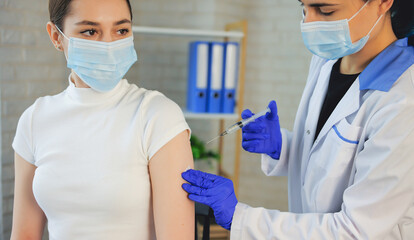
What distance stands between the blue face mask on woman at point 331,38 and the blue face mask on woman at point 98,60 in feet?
1.88

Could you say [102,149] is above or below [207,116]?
above

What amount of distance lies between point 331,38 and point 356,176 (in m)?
0.42

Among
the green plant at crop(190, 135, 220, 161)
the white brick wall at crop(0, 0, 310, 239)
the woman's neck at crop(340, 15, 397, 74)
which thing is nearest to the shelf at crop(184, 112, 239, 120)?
the green plant at crop(190, 135, 220, 161)

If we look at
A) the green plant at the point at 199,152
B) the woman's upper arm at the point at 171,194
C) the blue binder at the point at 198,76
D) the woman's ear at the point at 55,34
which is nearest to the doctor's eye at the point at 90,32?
the woman's ear at the point at 55,34

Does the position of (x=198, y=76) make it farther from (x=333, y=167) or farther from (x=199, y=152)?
(x=333, y=167)

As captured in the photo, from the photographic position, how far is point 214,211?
1153mm

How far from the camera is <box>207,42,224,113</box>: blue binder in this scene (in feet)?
7.96

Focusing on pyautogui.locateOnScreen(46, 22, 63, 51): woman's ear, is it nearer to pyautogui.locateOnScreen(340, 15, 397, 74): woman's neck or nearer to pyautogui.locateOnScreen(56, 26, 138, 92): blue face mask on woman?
pyautogui.locateOnScreen(56, 26, 138, 92): blue face mask on woman

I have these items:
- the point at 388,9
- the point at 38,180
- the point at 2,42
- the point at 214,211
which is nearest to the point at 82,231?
the point at 38,180

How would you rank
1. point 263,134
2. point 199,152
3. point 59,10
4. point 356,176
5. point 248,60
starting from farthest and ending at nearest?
point 248,60, point 199,152, point 263,134, point 59,10, point 356,176

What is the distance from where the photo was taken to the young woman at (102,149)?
3.57 feet

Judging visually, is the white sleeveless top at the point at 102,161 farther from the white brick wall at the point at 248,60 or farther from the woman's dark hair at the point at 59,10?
the white brick wall at the point at 248,60

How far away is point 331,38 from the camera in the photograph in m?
1.16

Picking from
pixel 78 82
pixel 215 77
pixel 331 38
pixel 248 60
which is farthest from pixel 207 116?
pixel 331 38
